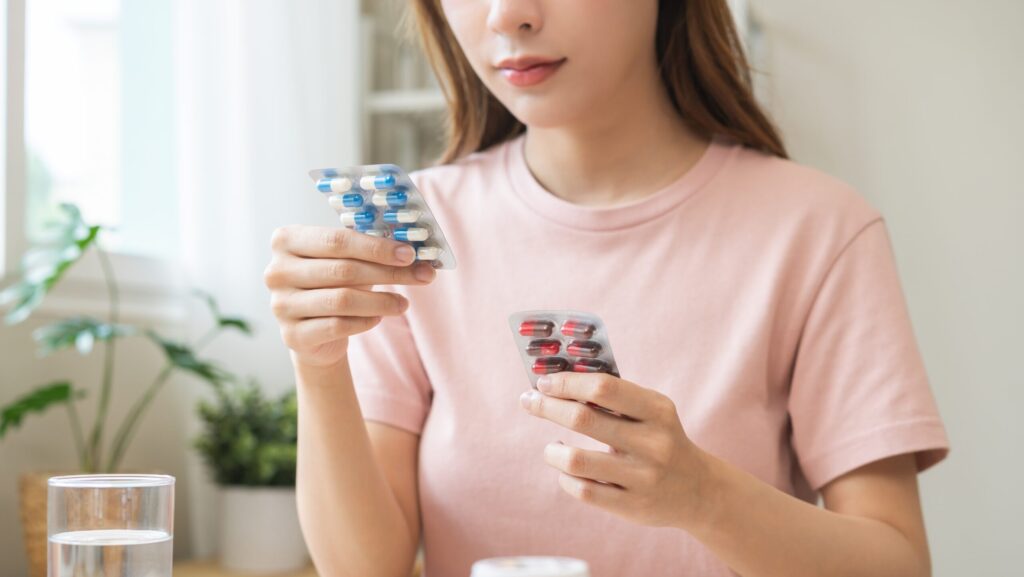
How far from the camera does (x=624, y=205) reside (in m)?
1.09

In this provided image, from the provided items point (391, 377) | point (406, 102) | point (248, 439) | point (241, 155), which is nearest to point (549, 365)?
Answer: point (391, 377)

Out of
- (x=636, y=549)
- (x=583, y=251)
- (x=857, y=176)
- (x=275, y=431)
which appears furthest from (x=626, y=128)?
(x=275, y=431)

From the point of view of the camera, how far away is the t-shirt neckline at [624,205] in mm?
1080

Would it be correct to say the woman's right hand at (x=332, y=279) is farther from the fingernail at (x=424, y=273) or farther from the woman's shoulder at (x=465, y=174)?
the woman's shoulder at (x=465, y=174)

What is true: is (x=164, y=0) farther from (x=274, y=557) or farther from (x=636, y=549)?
(x=636, y=549)

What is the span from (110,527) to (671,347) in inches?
22.5

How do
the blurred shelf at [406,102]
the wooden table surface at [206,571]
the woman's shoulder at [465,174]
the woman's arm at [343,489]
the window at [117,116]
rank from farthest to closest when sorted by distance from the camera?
the blurred shelf at [406,102] < the window at [117,116] < the wooden table surface at [206,571] < the woman's shoulder at [465,174] < the woman's arm at [343,489]

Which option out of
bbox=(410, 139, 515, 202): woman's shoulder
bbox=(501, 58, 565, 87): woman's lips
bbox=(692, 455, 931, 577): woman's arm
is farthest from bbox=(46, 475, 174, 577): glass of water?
bbox=(410, 139, 515, 202): woman's shoulder

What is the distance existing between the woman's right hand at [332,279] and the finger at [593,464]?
0.16 metres

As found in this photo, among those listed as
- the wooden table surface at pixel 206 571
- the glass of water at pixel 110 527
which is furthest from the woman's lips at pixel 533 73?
the wooden table surface at pixel 206 571

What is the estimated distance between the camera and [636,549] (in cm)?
99

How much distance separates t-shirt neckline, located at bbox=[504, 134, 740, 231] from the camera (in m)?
1.08

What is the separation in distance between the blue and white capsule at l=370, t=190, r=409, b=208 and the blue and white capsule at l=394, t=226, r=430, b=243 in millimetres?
32

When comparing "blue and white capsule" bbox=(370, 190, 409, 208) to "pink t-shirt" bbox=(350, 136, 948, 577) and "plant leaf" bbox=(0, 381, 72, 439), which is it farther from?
"plant leaf" bbox=(0, 381, 72, 439)
